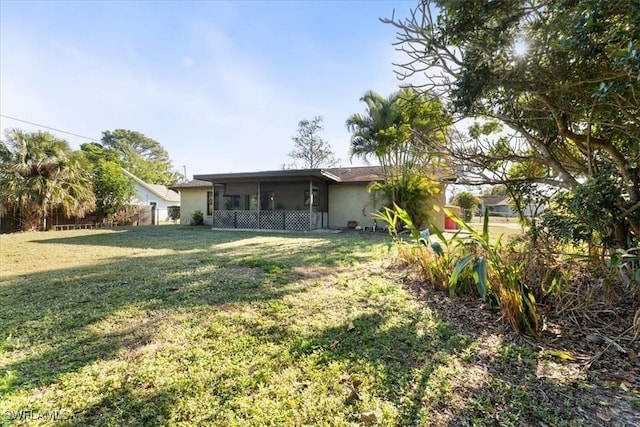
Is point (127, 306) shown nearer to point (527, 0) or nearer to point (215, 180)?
point (527, 0)

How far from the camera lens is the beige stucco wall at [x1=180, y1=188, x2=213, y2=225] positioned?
1783cm

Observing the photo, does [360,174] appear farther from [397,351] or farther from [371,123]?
[397,351]

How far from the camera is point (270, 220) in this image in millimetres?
13781

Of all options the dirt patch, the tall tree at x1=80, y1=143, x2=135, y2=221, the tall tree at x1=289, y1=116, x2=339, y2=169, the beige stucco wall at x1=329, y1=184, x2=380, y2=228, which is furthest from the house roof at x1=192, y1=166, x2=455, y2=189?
the tall tree at x1=289, y1=116, x2=339, y2=169

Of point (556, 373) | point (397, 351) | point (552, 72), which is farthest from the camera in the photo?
point (552, 72)

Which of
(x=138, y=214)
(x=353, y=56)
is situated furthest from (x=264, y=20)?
(x=138, y=214)

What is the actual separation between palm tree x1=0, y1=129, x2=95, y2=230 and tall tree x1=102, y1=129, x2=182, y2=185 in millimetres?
21779

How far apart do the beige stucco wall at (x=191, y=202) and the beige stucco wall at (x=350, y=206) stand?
8.33m

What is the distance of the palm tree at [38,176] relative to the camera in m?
12.2

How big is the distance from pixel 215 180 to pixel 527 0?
13462 millimetres

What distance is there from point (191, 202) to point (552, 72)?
61.7 feet

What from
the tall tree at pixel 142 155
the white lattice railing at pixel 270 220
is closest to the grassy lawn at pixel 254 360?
the white lattice railing at pixel 270 220

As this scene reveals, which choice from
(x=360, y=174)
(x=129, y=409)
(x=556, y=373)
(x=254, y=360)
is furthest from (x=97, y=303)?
Answer: (x=360, y=174)

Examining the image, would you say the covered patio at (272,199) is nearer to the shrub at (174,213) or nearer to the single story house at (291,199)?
the single story house at (291,199)
